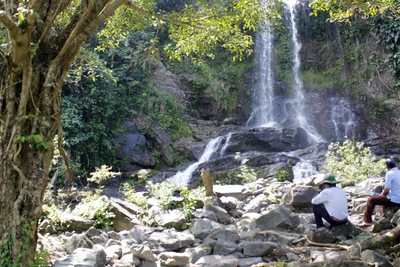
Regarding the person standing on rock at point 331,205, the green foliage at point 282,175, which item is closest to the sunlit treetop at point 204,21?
the person standing on rock at point 331,205

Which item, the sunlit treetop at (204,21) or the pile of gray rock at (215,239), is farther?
the sunlit treetop at (204,21)

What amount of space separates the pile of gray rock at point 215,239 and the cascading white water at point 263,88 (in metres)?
12.9

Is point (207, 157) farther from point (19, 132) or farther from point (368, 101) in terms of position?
point (19, 132)

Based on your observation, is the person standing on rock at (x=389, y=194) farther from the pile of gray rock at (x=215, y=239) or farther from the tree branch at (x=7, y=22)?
the tree branch at (x=7, y=22)

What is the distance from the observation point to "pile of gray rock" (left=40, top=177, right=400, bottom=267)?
385 centimetres

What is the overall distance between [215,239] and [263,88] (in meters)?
17.0

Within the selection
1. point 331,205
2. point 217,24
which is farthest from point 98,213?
point 217,24

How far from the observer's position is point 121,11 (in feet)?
21.9

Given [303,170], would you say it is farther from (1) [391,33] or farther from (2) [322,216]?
(2) [322,216]

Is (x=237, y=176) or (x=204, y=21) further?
(x=237, y=176)

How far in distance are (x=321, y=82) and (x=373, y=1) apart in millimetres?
15167

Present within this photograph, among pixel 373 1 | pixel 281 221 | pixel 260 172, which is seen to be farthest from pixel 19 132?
pixel 260 172

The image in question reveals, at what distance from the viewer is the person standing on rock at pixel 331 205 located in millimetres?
4938

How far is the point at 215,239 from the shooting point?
4.84 meters
